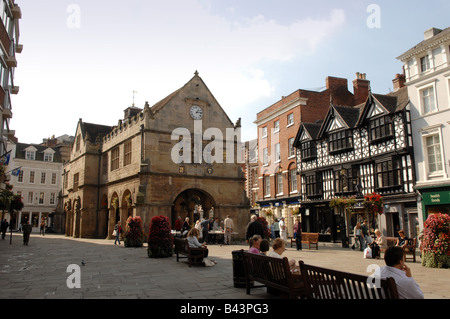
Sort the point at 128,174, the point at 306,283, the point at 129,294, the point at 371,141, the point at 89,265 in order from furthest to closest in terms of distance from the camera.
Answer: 1. the point at 128,174
2. the point at 371,141
3. the point at 89,265
4. the point at 129,294
5. the point at 306,283

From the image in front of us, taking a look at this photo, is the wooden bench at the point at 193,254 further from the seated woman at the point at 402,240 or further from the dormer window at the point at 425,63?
the dormer window at the point at 425,63

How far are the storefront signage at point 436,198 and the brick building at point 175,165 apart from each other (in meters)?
12.4

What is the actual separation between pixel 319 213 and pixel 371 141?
8.50m

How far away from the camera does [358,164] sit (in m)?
26.8

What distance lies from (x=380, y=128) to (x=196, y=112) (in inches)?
531

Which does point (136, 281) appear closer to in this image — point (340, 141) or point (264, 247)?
point (264, 247)

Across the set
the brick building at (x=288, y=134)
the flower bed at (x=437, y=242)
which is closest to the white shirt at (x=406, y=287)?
the flower bed at (x=437, y=242)

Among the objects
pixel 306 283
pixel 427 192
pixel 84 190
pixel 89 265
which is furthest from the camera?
pixel 84 190

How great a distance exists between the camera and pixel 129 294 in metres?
7.51

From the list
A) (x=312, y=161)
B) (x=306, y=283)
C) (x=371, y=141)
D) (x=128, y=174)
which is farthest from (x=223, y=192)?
(x=306, y=283)

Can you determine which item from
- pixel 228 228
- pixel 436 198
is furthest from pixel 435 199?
pixel 228 228

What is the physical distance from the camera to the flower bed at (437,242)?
39.6 feet

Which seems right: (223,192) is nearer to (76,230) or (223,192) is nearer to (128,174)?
(128,174)

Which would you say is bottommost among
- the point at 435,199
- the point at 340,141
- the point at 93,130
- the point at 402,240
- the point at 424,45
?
the point at 402,240
